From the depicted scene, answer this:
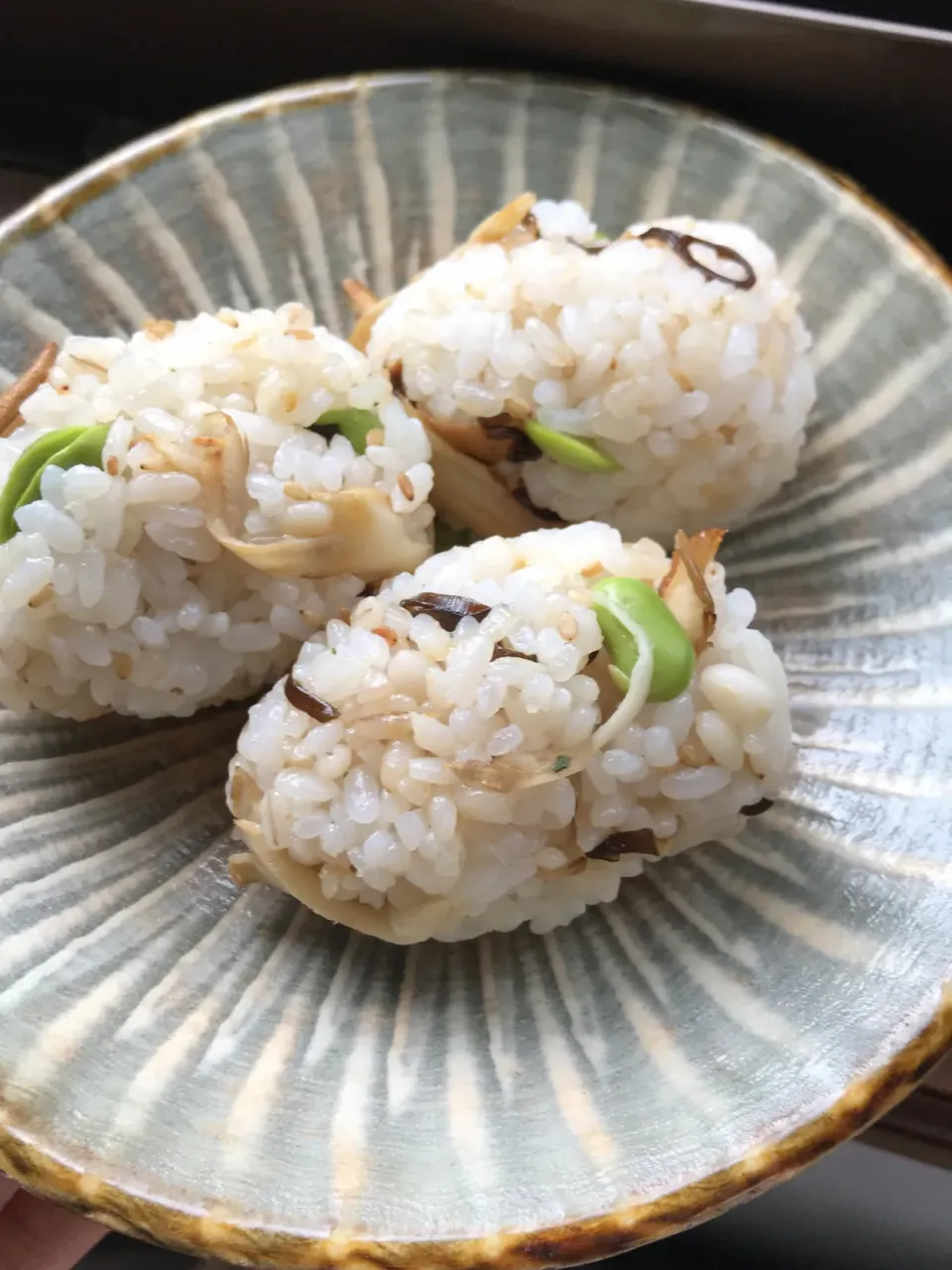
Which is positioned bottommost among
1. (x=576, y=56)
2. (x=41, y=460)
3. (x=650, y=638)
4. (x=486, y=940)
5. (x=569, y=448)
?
(x=486, y=940)

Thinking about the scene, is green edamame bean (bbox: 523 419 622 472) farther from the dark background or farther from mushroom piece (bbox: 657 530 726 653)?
the dark background

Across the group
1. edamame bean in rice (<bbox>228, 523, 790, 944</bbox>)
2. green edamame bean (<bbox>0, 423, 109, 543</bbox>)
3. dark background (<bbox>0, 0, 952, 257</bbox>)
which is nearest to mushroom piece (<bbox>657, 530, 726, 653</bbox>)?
edamame bean in rice (<bbox>228, 523, 790, 944</bbox>)

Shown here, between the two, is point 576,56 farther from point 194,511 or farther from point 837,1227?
point 837,1227

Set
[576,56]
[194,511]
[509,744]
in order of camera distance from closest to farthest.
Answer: [509,744], [194,511], [576,56]

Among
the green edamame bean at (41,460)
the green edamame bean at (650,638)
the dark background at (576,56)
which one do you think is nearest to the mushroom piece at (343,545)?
the green edamame bean at (41,460)

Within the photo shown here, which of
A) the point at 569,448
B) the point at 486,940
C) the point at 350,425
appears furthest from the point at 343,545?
the point at 486,940

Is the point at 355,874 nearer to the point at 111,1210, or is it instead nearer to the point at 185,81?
the point at 111,1210

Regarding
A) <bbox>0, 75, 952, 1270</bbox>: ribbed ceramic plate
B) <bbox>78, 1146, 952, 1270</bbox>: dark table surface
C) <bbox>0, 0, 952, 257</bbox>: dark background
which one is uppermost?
<bbox>0, 0, 952, 257</bbox>: dark background
